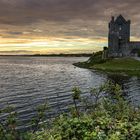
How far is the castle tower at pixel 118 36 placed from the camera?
154 metres

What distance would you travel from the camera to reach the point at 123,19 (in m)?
154

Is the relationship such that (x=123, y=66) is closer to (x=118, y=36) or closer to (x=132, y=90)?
(x=118, y=36)

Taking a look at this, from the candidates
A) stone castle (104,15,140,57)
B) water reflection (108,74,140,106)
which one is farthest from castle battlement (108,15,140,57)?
water reflection (108,74,140,106)

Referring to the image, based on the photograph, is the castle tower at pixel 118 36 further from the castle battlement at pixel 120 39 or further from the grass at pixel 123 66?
the grass at pixel 123 66

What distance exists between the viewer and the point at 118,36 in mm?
155750

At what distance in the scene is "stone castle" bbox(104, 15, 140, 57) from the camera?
15338 cm

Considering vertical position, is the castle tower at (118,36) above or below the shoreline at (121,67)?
above

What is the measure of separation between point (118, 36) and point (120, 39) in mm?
1845

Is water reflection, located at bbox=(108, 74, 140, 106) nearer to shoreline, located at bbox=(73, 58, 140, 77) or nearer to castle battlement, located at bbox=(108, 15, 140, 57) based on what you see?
shoreline, located at bbox=(73, 58, 140, 77)

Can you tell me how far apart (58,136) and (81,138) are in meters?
0.95

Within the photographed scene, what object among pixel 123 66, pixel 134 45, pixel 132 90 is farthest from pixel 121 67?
pixel 132 90

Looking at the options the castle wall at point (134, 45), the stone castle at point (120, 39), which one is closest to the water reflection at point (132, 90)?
the stone castle at point (120, 39)

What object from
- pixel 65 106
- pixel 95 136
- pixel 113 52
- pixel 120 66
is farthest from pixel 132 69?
pixel 95 136

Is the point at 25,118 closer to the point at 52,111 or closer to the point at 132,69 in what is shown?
the point at 52,111
